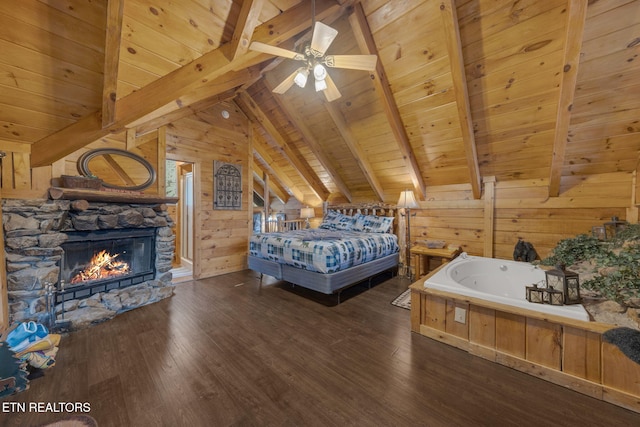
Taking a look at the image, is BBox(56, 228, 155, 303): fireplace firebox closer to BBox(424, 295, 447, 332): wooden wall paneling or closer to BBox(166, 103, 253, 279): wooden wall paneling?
BBox(166, 103, 253, 279): wooden wall paneling

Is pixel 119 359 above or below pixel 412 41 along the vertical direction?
below

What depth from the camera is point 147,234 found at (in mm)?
3225

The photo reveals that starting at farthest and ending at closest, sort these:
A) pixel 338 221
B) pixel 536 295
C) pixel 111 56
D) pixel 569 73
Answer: pixel 338 221 < pixel 569 73 < pixel 111 56 < pixel 536 295

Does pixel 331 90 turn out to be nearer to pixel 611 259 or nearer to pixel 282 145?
pixel 282 145

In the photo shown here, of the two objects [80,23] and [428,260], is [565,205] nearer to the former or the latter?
[428,260]

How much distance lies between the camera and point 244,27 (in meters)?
2.12

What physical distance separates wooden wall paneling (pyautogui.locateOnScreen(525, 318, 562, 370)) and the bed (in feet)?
5.81

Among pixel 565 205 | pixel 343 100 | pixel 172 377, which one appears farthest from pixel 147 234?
pixel 565 205

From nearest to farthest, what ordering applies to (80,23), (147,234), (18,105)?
(80,23)
(18,105)
(147,234)

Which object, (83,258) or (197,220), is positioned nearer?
(83,258)

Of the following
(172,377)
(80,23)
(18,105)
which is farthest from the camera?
(18,105)

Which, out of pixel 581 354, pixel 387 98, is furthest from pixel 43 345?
pixel 387 98

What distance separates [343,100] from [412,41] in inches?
47.2

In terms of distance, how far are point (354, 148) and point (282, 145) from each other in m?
1.60
